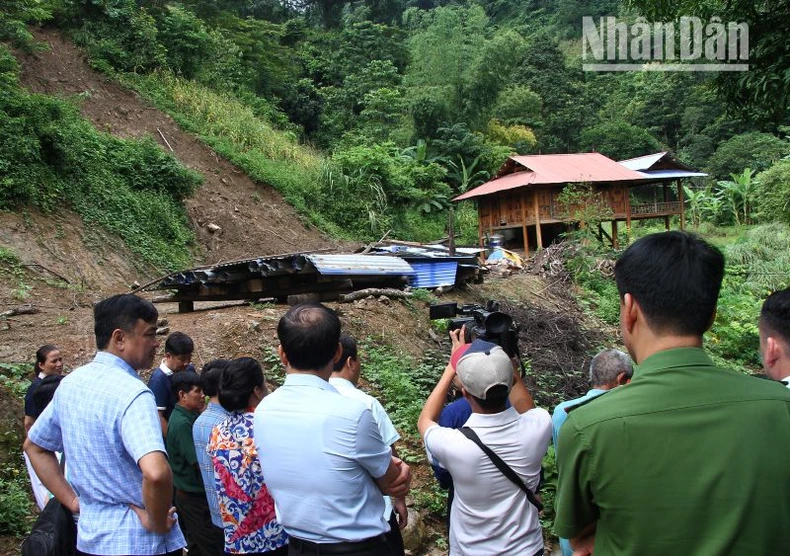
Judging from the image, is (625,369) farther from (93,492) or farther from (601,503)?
(93,492)

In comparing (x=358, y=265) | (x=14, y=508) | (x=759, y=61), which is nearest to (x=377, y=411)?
(x=14, y=508)

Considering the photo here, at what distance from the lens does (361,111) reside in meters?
31.3

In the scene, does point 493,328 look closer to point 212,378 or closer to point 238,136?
point 212,378

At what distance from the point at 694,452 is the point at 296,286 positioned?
7978 millimetres

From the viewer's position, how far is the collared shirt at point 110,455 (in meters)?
2.23

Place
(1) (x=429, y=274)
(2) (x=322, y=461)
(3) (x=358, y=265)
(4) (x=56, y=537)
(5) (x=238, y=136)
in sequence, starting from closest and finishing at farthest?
(2) (x=322, y=461)
(4) (x=56, y=537)
(3) (x=358, y=265)
(1) (x=429, y=274)
(5) (x=238, y=136)

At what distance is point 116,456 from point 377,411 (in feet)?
3.20

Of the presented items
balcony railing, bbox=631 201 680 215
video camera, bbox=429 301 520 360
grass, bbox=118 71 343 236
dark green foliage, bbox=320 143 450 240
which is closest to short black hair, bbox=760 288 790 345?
video camera, bbox=429 301 520 360

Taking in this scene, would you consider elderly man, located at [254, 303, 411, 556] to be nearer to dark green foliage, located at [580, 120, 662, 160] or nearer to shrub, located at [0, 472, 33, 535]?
shrub, located at [0, 472, 33, 535]

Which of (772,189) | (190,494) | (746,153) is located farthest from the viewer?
(746,153)

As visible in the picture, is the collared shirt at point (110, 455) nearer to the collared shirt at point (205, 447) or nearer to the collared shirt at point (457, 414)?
the collared shirt at point (205, 447)

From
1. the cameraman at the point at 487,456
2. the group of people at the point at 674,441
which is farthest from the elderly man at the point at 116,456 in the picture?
the group of people at the point at 674,441

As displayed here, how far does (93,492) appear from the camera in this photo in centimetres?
228

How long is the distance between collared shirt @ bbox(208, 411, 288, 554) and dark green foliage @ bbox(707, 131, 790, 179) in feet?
Answer: 117
